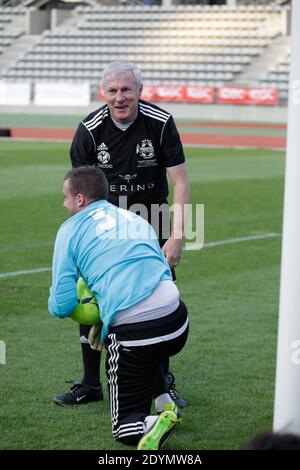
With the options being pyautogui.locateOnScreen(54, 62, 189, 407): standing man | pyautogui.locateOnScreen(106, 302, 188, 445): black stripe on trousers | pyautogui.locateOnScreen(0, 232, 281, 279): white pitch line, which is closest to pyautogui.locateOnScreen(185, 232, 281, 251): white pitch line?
pyautogui.locateOnScreen(0, 232, 281, 279): white pitch line

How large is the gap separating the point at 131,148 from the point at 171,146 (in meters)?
0.25

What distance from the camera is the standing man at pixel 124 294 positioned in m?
5.19

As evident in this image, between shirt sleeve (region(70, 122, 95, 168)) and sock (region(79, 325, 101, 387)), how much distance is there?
103 centimetres

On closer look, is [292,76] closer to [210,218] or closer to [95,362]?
[95,362]

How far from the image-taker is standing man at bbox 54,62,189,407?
20.5 feet

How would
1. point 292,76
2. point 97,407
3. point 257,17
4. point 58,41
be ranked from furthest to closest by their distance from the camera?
1. point 58,41
2. point 257,17
3. point 97,407
4. point 292,76

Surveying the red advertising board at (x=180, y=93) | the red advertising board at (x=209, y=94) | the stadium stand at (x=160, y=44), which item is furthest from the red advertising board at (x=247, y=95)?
the stadium stand at (x=160, y=44)

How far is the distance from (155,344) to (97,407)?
3.89 feet

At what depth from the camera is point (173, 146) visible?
631cm

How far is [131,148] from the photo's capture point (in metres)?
6.29

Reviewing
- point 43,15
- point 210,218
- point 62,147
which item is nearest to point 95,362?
point 210,218

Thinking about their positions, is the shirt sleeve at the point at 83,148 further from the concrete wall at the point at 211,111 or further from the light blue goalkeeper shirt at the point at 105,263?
the concrete wall at the point at 211,111

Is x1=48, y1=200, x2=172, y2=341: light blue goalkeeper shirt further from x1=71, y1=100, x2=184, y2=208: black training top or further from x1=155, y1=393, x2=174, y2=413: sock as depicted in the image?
x1=71, y1=100, x2=184, y2=208: black training top

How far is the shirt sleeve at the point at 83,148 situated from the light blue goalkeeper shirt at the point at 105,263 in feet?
3.56
